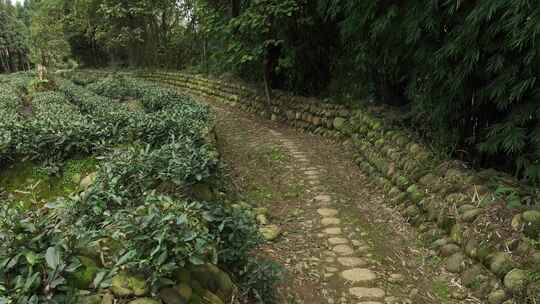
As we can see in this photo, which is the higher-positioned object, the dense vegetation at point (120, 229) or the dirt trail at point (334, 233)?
the dense vegetation at point (120, 229)

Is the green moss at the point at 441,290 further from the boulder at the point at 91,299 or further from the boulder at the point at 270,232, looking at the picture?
the boulder at the point at 91,299

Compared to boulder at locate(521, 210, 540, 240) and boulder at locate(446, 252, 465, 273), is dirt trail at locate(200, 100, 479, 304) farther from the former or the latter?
boulder at locate(521, 210, 540, 240)

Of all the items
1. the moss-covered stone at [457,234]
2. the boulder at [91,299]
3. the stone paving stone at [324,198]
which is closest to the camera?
the boulder at [91,299]

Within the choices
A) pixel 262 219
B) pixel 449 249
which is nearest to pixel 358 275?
pixel 449 249

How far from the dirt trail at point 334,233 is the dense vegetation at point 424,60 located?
1.33m

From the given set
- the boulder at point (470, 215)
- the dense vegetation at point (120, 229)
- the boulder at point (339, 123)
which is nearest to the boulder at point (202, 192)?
the dense vegetation at point (120, 229)

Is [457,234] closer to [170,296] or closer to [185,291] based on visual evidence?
[185,291]

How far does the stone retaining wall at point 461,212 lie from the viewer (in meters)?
3.02

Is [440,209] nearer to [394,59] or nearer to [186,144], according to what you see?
[394,59]

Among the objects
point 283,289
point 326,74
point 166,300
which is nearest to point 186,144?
point 283,289

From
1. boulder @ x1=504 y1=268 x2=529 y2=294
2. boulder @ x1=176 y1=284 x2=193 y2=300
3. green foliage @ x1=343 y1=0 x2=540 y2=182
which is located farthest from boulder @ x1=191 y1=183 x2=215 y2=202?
green foliage @ x1=343 y1=0 x2=540 y2=182

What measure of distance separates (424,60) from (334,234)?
2.53 meters

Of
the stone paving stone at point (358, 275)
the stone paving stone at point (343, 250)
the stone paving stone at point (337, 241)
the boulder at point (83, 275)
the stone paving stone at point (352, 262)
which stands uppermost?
the boulder at point (83, 275)

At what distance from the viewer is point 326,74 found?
9523 millimetres
